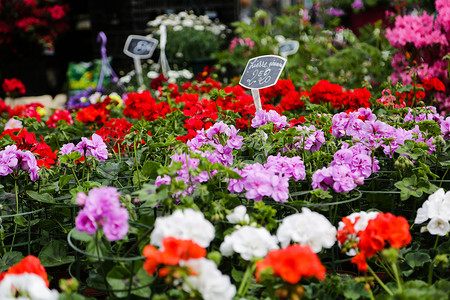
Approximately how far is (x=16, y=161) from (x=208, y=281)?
0.86m

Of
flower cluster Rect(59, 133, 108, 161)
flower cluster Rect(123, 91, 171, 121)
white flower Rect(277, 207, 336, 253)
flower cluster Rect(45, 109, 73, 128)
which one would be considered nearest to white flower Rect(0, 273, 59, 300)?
white flower Rect(277, 207, 336, 253)

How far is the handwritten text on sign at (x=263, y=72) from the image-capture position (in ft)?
6.52

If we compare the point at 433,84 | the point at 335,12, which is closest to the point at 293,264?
the point at 433,84

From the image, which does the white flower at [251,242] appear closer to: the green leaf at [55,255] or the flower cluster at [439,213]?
the flower cluster at [439,213]

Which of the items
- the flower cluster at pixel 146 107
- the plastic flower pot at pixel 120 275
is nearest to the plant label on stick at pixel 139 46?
the flower cluster at pixel 146 107

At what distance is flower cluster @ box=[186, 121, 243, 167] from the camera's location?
1532 millimetres

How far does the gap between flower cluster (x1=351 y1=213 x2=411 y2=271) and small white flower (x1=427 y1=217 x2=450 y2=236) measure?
20cm

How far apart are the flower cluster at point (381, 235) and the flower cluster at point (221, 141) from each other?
21.0 inches

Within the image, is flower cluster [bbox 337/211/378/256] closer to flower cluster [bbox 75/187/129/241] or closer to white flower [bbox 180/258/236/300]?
white flower [bbox 180/258/236/300]

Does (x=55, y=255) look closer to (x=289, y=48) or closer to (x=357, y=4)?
(x=289, y=48)

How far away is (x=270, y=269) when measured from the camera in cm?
96

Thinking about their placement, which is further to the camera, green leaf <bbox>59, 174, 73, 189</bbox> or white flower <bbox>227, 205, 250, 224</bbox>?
green leaf <bbox>59, 174, 73, 189</bbox>

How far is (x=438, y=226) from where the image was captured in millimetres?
1264

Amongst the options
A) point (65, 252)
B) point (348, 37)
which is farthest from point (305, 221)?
point (348, 37)
